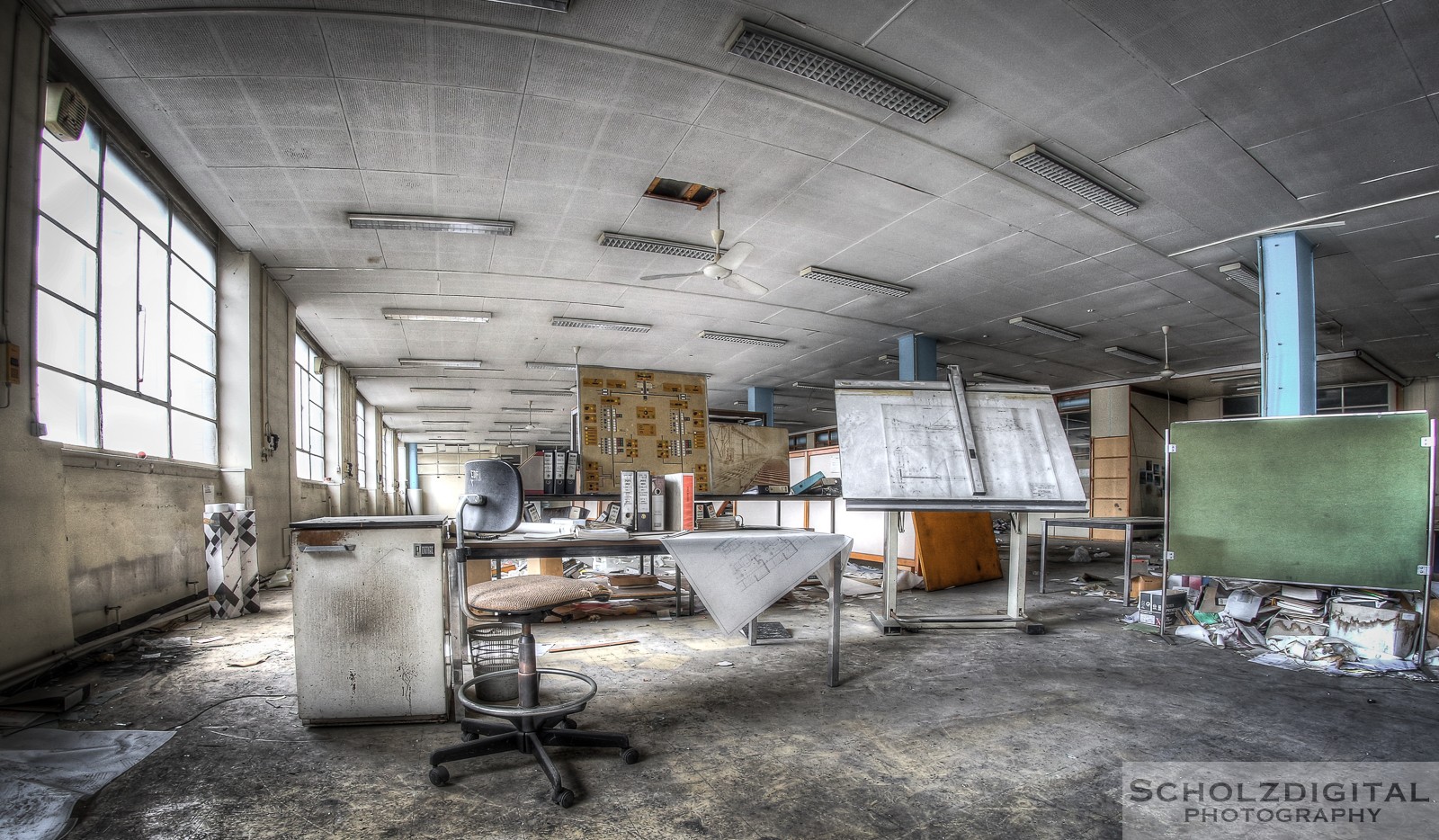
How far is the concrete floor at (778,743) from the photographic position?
1.80m

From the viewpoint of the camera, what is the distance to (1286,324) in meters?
5.62

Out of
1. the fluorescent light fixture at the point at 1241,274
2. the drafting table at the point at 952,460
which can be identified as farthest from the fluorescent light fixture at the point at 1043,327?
the drafting table at the point at 952,460

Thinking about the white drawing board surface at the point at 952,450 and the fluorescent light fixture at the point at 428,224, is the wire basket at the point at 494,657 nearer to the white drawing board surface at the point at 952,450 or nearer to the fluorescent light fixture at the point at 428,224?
the white drawing board surface at the point at 952,450

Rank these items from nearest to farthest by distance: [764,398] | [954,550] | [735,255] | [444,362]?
[735,255] → [954,550] → [444,362] → [764,398]

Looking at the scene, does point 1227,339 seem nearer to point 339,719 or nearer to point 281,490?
point 339,719

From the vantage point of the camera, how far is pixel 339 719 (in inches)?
97.7

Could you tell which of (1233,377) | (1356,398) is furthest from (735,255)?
(1356,398)

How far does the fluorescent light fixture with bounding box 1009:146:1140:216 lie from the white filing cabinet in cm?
466

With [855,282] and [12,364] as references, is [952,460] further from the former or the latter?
[12,364]

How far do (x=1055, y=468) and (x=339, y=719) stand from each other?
438cm

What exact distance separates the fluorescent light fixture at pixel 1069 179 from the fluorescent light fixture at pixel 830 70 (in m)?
0.93

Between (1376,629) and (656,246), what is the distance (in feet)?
19.7

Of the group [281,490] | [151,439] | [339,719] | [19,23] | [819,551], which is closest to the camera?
[339,719]

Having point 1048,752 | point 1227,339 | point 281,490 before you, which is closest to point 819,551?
point 1048,752
